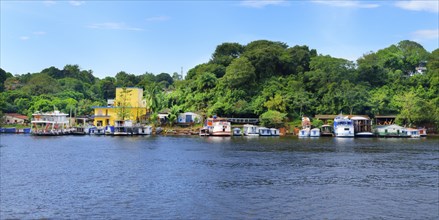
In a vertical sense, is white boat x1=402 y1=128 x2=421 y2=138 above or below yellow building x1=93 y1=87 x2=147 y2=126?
below

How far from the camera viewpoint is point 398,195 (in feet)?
79.2

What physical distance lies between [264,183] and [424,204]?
28.7ft

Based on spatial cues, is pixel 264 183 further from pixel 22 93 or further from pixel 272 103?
pixel 22 93

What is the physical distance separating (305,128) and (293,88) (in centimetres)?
1260

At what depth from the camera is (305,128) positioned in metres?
72.2

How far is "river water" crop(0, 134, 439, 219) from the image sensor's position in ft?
67.5

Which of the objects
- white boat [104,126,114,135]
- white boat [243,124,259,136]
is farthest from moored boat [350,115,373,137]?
white boat [104,126,114,135]

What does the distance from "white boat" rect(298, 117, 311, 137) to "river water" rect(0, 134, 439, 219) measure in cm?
2730

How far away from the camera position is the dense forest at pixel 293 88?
7831cm

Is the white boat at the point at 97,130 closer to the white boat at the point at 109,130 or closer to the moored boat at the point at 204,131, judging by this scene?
the white boat at the point at 109,130

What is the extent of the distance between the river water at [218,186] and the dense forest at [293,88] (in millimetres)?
36348

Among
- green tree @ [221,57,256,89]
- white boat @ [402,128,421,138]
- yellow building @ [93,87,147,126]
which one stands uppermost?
green tree @ [221,57,256,89]

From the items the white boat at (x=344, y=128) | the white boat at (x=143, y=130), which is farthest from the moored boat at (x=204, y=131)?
the white boat at (x=344, y=128)

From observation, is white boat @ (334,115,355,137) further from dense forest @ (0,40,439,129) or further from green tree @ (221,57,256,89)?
green tree @ (221,57,256,89)
